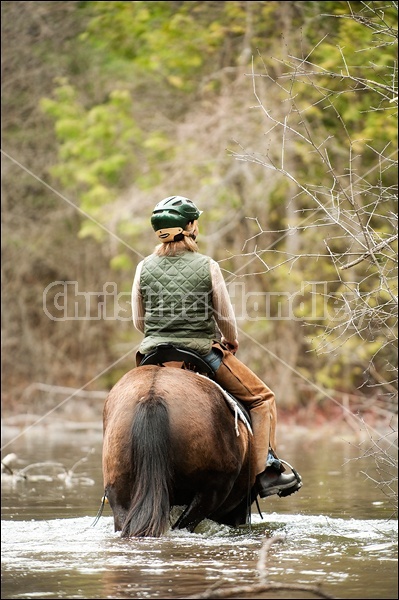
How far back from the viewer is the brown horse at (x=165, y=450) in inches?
244

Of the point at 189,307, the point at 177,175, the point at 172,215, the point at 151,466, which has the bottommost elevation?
the point at 151,466

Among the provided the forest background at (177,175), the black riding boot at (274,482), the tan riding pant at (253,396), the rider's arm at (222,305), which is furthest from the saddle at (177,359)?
the forest background at (177,175)

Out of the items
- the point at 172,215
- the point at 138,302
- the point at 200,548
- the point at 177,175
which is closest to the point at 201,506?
the point at 200,548

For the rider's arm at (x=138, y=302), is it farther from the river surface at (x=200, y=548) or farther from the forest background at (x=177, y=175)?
the forest background at (x=177, y=175)

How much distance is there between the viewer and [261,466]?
7227 millimetres

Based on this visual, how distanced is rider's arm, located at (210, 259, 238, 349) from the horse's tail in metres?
0.98

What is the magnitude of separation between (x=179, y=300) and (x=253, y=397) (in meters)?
0.95

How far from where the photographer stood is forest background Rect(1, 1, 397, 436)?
1686 centimetres

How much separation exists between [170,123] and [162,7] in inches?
84.4

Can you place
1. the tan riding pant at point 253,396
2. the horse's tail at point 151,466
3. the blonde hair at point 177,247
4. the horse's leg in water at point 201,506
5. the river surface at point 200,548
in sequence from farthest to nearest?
1. the tan riding pant at point 253,396
2. the blonde hair at point 177,247
3. the horse's leg in water at point 201,506
4. the horse's tail at point 151,466
5. the river surface at point 200,548

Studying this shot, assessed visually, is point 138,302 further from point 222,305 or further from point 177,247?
point 222,305

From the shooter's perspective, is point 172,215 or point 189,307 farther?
point 172,215

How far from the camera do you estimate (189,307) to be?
6883 millimetres

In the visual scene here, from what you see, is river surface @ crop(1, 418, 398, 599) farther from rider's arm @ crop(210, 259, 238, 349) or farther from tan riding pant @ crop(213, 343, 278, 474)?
rider's arm @ crop(210, 259, 238, 349)
